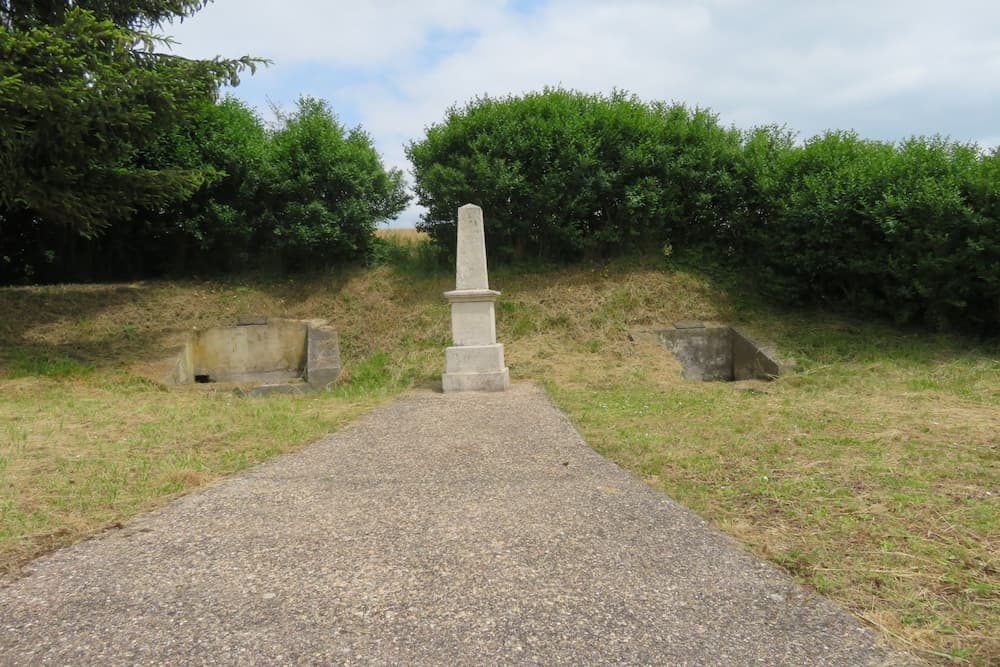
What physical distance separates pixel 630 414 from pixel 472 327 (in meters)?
3.25

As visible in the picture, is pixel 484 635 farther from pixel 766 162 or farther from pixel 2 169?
pixel 766 162

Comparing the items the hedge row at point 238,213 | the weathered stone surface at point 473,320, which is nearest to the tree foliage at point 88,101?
the hedge row at point 238,213

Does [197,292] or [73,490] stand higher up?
[197,292]

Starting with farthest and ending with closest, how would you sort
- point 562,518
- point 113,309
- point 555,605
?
point 113,309
point 562,518
point 555,605

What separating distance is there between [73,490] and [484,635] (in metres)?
3.56

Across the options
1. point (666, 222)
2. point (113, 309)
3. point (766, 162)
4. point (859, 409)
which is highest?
point (766, 162)

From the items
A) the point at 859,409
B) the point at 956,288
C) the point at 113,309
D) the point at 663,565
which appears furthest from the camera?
the point at 113,309

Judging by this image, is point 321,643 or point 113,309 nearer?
point 321,643

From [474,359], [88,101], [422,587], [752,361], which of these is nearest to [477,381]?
[474,359]

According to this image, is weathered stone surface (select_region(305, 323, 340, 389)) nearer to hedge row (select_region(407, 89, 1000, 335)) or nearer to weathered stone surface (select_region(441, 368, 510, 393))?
weathered stone surface (select_region(441, 368, 510, 393))

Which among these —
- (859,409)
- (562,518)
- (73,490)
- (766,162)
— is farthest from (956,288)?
(73,490)

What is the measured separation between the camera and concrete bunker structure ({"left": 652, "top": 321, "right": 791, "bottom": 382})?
11.7 meters

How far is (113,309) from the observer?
41.8ft

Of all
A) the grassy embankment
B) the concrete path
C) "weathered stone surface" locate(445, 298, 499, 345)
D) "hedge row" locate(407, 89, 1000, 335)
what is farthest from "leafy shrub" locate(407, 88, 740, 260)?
the concrete path
